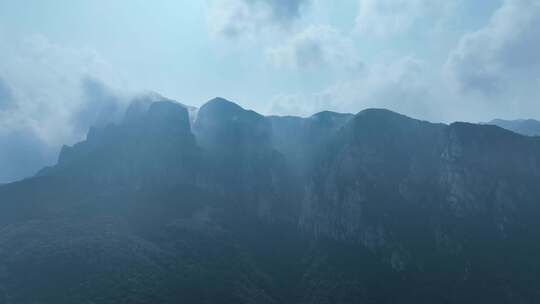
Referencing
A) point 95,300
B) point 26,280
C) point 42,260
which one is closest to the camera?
point 95,300

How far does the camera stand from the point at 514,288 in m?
195

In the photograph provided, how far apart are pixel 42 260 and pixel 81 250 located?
51.0 ft

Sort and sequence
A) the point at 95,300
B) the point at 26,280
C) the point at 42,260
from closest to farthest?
the point at 95,300 < the point at 26,280 < the point at 42,260

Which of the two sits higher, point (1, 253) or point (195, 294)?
point (1, 253)

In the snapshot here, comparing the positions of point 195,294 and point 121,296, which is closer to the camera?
point 121,296

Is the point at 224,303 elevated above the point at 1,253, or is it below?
below

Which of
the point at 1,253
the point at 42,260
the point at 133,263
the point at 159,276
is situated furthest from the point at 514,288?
the point at 1,253

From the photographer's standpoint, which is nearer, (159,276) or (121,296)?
(121,296)

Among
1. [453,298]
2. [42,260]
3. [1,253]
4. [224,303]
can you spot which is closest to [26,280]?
[42,260]

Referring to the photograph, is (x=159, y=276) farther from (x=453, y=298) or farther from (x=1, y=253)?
(x=453, y=298)

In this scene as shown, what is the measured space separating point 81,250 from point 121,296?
40707mm

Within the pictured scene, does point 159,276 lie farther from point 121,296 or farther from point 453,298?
point 453,298

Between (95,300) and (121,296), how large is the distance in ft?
30.2

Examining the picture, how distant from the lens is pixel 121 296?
562 ft
